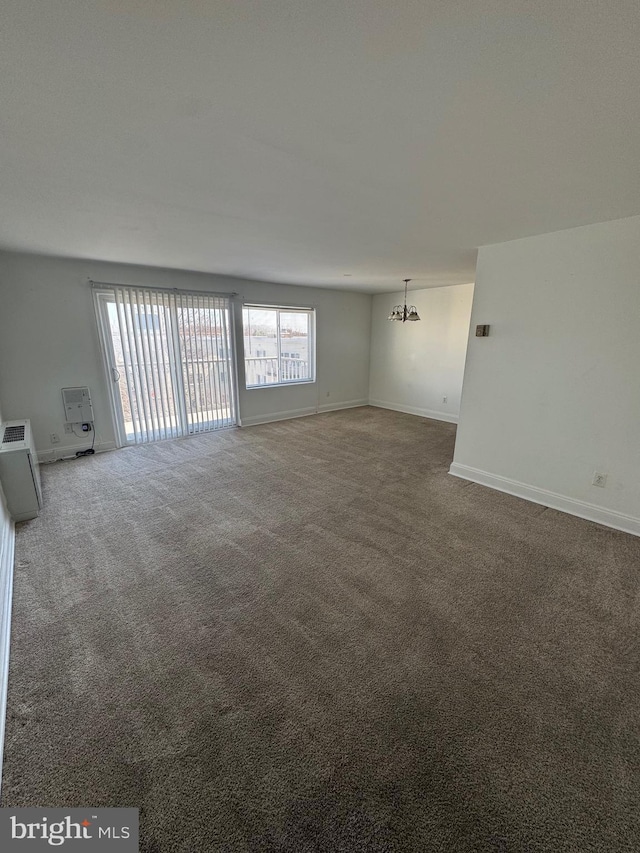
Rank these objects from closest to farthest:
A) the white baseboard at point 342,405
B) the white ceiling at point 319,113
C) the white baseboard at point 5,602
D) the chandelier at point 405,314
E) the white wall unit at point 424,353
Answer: the white ceiling at point 319,113
the white baseboard at point 5,602
the chandelier at point 405,314
the white wall unit at point 424,353
the white baseboard at point 342,405

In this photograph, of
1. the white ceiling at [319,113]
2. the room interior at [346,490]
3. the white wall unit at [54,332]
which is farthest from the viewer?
the white wall unit at [54,332]

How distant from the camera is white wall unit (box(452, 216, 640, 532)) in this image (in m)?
2.56

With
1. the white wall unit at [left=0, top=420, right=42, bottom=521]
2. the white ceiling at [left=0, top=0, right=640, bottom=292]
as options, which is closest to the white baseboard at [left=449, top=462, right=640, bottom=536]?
the white ceiling at [left=0, top=0, right=640, bottom=292]

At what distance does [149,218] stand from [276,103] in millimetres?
1663

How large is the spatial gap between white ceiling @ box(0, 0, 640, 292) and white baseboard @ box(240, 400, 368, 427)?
3436 mm

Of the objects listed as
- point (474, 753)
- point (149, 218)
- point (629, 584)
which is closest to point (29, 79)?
point (149, 218)

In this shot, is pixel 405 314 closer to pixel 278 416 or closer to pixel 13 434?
pixel 278 416

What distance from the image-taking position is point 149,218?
2457 mm

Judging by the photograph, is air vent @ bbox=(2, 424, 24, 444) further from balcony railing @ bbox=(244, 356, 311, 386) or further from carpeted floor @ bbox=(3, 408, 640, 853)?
balcony railing @ bbox=(244, 356, 311, 386)

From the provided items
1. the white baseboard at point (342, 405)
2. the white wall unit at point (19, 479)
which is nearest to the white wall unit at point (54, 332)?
the white wall unit at point (19, 479)

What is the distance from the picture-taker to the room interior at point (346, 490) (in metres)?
1.04

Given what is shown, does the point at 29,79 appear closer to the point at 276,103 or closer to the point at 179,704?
the point at 276,103

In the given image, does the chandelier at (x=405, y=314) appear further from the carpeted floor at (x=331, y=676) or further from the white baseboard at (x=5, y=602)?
the white baseboard at (x=5, y=602)

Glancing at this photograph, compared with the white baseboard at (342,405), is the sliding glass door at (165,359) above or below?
above
